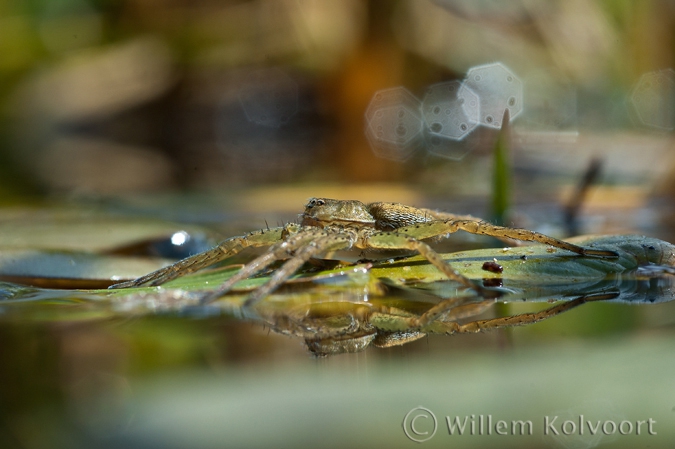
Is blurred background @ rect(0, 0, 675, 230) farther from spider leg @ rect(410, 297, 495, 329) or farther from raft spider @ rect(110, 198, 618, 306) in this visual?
spider leg @ rect(410, 297, 495, 329)

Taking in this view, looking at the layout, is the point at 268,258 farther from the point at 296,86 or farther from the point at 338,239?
the point at 296,86

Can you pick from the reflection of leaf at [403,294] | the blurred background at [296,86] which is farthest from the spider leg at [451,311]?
the blurred background at [296,86]

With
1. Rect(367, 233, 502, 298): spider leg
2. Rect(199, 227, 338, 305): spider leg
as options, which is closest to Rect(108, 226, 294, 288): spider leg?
Rect(199, 227, 338, 305): spider leg

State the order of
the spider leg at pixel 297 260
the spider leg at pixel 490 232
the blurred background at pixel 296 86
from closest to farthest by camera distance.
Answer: the spider leg at pixel 297 260, the spider leg at pixel 490 232, the blurred background at pixel 296 86

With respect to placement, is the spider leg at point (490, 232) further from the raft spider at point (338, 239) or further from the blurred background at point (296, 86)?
the blurred background at point (296, 86)

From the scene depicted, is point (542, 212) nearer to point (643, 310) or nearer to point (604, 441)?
point (643, 310)

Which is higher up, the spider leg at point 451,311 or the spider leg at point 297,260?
the spider leg at point 297,260

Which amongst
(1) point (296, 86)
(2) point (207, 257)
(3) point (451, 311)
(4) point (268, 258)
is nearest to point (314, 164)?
(1) point (296, 86)
